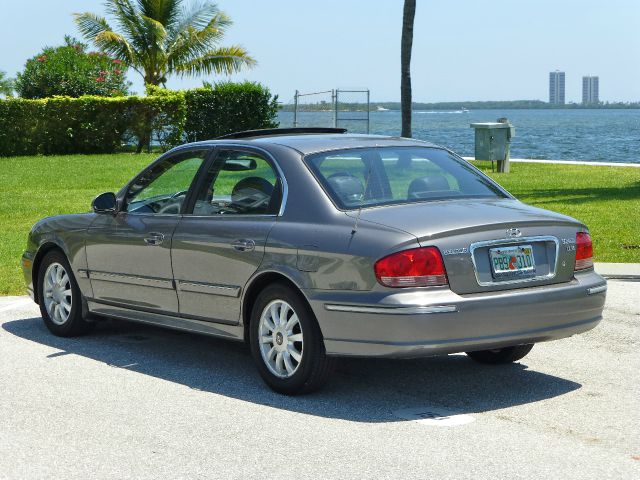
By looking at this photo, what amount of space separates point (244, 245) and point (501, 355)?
77.1 inches

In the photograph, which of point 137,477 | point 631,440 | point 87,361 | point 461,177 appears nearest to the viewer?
point 137,477

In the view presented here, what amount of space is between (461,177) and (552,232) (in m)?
0.96

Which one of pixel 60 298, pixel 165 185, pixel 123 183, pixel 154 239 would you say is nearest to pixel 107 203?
pixel 165 185

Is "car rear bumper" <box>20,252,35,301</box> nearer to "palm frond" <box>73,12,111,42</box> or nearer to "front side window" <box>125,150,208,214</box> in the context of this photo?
"front side window" <box>125,150,208,214</box>

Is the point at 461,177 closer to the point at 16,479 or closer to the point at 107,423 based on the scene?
the point at 107,423

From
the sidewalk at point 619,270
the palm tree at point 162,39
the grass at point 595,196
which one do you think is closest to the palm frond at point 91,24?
the palm tree at point 162,39

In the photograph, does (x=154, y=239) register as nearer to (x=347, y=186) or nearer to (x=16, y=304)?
(x=347, y=186)

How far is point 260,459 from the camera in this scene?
586cm

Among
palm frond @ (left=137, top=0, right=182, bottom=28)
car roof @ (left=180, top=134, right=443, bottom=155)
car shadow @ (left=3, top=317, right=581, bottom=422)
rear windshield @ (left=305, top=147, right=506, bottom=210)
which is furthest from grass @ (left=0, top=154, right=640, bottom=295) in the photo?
palm frond @ (left=137, top=0, right=182, bottom=28)

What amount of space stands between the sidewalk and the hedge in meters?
25.5

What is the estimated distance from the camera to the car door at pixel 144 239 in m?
8.21

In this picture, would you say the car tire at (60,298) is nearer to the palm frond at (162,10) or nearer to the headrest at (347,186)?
the headrest at (347,186)

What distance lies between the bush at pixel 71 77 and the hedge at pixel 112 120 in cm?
544

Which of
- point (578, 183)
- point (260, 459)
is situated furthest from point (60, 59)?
point (260, 459)
